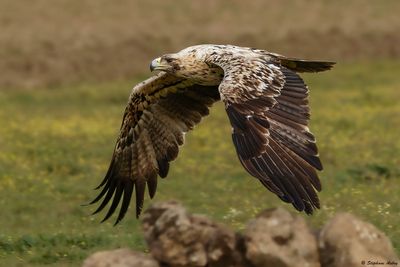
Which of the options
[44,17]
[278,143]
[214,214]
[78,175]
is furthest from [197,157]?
[44,17]

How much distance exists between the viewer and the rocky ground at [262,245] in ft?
26.3

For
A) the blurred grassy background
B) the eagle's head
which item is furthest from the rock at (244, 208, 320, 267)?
the eagle's head

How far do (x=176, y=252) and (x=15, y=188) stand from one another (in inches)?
304

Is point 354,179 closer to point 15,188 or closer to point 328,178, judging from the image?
point 328,178

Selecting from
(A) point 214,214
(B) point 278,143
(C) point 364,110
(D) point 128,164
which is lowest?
(C) point 364,110

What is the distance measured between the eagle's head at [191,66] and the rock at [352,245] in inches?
141

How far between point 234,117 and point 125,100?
1536 centimetres

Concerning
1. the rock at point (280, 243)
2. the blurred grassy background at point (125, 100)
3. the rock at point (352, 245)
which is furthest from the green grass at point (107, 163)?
the rock at point (280, 243)

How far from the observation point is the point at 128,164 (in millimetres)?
12195

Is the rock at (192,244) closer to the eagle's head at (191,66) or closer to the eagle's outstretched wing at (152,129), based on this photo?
the eagle's head at (191,66)

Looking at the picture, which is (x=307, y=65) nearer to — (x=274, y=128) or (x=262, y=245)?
(x=274, y=128)

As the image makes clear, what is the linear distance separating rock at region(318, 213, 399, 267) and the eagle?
0.61 meters

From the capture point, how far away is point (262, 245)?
8086 millimetres

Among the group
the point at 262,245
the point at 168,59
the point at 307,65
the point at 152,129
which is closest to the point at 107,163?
the point at 152,129
